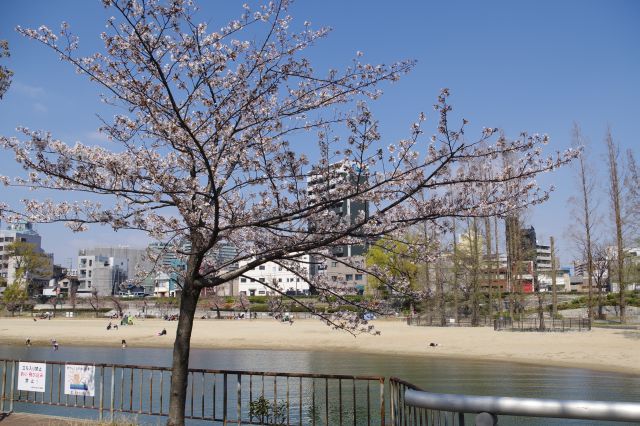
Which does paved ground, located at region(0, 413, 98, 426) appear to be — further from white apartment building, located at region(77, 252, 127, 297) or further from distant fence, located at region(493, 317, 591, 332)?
white apartment building, located at region(77, 252, 127, 297)

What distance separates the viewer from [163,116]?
29.5 feet

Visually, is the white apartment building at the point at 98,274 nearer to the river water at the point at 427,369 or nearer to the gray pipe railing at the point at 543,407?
the river water at the point at 427,369

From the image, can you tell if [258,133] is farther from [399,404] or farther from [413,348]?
[413,348]

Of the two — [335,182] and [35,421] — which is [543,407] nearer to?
[335,182]

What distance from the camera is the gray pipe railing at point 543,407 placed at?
2.10m

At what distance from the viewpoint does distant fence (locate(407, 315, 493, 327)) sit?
178 feet

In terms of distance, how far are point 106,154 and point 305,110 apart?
11.7 feet

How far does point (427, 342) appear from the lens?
135 ft

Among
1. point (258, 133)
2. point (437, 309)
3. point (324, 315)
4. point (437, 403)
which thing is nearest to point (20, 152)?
point (258, 133)

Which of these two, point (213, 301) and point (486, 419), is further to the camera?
point (213, 301)

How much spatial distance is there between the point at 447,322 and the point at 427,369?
91.3ft

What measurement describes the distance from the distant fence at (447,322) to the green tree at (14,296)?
62.9 metres

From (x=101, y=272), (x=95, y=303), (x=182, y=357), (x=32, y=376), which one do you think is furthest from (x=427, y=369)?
(x=101, y=272)

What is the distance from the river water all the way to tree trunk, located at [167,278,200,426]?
1044cm
